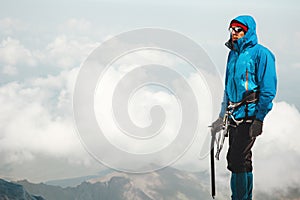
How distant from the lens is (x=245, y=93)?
8078 millimetres

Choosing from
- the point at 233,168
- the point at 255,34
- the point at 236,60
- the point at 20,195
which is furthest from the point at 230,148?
the point at 20,195

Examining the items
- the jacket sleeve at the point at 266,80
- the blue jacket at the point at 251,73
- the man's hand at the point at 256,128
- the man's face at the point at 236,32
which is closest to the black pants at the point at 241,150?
the man's hand at the point at 256,128

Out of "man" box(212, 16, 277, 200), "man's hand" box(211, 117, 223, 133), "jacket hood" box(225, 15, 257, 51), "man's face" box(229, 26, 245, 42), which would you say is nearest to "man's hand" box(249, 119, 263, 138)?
"man" box(212, 16, 277, 200)

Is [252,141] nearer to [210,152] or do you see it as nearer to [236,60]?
[210,152]

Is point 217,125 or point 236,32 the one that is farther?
point 217,125

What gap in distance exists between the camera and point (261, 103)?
7.82 meters

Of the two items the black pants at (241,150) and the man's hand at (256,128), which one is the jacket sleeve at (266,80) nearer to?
the man's hand at (256,128)

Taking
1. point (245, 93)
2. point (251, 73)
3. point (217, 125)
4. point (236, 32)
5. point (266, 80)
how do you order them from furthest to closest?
point (217, 125) < point (236, 32) < point (245, 93) < point (251, 73) < point (266, 80)

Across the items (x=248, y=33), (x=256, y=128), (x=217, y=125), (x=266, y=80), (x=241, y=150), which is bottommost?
(x=241, y=150)

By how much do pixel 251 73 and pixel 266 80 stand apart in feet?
1.24

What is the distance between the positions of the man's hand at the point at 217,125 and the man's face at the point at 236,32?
212 cm

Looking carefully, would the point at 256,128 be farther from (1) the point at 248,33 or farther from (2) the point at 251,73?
(1) the point at 248,33

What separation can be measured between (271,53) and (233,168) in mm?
2810

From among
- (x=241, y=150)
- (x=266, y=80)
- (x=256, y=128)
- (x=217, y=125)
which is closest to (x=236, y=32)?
(x=266, y=80)
